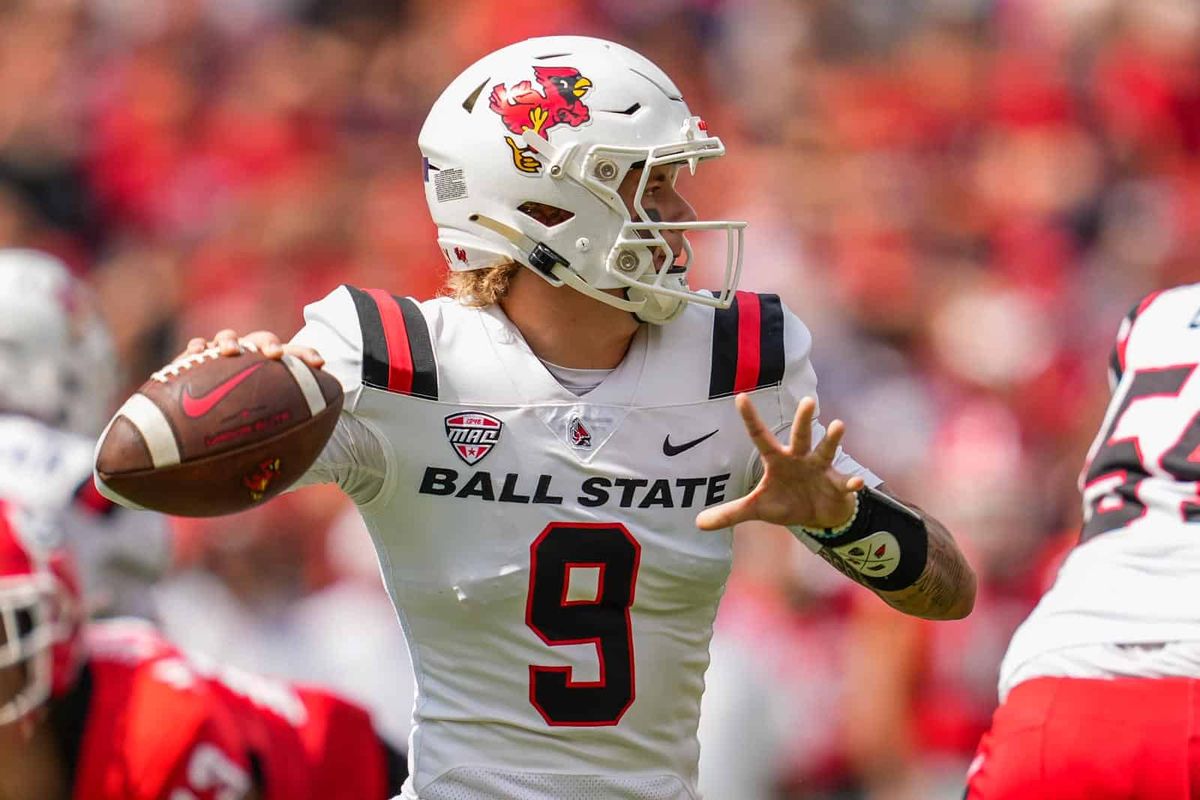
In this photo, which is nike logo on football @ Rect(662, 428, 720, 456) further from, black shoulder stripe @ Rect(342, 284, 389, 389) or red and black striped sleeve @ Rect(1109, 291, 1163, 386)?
red and black striped sleeve @ Rect(1109, 291, 1163, 386)

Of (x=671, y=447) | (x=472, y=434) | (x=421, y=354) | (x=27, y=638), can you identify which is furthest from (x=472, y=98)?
(x=27, y=638)

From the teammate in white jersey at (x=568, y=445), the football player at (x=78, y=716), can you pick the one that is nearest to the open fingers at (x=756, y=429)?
the teammate in white jersey at (x=568, y=445)

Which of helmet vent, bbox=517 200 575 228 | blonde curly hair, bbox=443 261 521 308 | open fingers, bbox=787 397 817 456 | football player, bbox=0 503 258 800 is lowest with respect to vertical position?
football player, bbox=0 503 258 800

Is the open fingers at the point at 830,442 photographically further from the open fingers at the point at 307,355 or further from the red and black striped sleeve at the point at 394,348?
the open fingers at the point at 307,355

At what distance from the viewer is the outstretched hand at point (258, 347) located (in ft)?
10.3

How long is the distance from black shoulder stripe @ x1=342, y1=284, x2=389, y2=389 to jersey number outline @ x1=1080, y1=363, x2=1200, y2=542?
5.06 ft

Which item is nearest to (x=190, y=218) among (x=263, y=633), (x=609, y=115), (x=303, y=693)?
Result: (x=263, y=633)

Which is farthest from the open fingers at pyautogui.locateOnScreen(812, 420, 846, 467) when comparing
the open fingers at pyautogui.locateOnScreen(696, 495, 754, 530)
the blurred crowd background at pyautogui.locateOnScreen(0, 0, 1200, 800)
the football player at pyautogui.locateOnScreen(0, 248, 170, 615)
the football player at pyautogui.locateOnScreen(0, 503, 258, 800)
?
the blurred crowd background at pyautogui.locateOnScreen(0, 0, 1200, 800)

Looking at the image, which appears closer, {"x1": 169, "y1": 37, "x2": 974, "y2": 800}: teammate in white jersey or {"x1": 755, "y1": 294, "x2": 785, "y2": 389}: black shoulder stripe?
{"x1": 169, "y1": 37, "x2": 974, "y2": 800}: teammate in white jersey

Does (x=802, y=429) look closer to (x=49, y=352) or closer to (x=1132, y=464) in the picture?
(x=1132, y=464)

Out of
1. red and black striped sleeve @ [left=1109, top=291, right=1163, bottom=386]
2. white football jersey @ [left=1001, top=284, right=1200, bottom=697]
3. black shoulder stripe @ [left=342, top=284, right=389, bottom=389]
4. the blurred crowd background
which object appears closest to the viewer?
black shoulder stripe @ [left=342, top=284, right=389, bottom=389]

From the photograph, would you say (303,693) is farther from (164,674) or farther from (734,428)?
(734,428)

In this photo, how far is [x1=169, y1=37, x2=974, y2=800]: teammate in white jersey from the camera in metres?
3.40

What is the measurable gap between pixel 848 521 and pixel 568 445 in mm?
514
